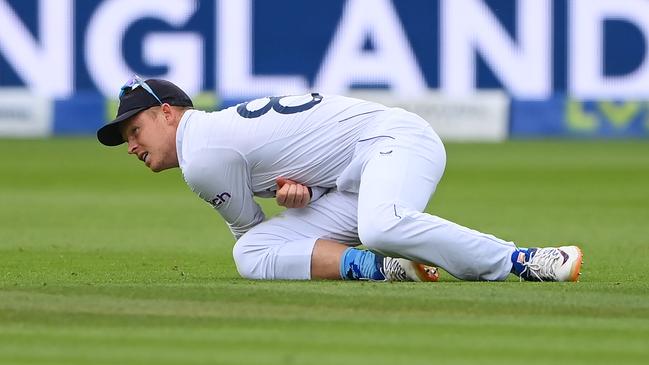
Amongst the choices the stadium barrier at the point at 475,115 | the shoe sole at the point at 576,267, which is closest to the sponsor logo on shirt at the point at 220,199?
the shoe sole at the point at 576,267

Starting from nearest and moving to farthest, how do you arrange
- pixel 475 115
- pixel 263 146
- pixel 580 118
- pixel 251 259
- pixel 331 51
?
pixel 263 146, pixel 251 259, pixel 475 115, pixel 580 118, pixel 331 51

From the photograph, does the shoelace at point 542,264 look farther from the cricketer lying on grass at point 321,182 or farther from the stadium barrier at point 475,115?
the stadium barrier at point 475,115

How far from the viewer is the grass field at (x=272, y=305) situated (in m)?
5.34

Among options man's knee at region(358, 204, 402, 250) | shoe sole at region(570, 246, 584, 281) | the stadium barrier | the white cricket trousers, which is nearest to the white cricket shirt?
the white cricket trousers

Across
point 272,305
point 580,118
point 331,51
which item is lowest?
point 580,118

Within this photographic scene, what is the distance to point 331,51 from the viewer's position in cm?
2638

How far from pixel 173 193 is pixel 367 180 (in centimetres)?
855

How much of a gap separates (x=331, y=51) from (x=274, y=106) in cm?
1887

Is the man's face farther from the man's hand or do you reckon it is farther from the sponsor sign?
the sponsor sign

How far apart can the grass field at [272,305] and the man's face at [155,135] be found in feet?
1.97

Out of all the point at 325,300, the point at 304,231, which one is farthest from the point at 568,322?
the point at 304,231

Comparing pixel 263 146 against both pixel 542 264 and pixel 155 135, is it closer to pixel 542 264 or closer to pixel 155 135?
pixel 155 135

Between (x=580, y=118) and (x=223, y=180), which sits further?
(x=580, y=118)

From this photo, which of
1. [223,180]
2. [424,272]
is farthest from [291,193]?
[424,272]
